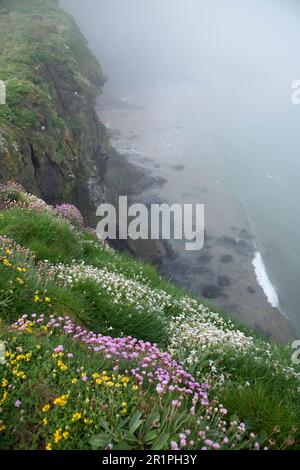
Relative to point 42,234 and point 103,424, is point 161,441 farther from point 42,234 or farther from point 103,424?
point 42,234

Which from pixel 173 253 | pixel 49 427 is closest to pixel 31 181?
pixel 49 427

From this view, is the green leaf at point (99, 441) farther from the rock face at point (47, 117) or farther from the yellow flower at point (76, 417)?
the rock face at point (47, 117)

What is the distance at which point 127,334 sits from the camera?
7.64 metres

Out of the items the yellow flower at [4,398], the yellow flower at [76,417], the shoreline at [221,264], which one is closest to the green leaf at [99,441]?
the yellow flower at [76,417]

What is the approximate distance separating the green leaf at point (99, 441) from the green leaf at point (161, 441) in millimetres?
456

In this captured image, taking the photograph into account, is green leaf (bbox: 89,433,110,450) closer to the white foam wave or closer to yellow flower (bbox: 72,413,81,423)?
yellow flower (bbox: 72,413,81,423)

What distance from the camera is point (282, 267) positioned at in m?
42.8

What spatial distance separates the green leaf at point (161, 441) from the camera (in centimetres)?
416

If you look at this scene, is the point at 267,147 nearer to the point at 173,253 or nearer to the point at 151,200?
the point at 151,200

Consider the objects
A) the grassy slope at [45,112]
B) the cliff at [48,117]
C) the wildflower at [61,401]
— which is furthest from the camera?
the cliff at [48,117]

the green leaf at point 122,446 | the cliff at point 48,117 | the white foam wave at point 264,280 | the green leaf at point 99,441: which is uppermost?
the green leaf at point 122,446

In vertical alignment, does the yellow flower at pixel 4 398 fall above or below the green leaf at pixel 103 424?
below

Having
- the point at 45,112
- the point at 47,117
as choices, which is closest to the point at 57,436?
the point at 47,117

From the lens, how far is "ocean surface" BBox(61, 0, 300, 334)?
4038cm
